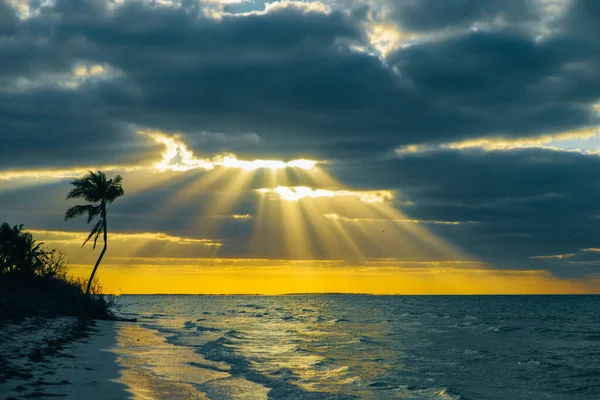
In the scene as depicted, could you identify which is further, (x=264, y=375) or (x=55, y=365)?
(x=264, y=375)

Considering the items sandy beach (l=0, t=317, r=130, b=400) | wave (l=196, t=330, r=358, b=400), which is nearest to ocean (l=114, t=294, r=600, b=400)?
wave (l=196, t=330, r=358, b=400)

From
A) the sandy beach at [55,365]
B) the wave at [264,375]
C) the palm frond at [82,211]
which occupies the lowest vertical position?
the wave at [264,375]

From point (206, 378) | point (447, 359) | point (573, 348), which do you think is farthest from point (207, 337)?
point (573, 348)

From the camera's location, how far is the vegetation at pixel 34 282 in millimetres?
50406

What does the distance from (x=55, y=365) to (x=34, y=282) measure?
114ft

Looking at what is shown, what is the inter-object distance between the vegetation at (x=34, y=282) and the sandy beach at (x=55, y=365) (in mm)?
16296

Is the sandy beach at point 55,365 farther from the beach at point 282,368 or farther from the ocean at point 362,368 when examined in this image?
the ocean at point 362,368

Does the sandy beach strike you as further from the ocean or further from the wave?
the wave

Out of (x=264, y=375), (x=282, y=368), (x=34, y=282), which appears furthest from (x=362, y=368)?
(x=34, y=282)

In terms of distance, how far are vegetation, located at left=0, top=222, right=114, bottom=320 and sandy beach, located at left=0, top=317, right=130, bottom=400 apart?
16.3 m

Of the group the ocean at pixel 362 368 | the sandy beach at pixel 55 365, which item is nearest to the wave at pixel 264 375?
the ocean at pixel 362 368

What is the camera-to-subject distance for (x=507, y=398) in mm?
24828

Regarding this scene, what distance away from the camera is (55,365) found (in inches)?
838

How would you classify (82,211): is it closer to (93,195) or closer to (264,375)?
(93,195)
